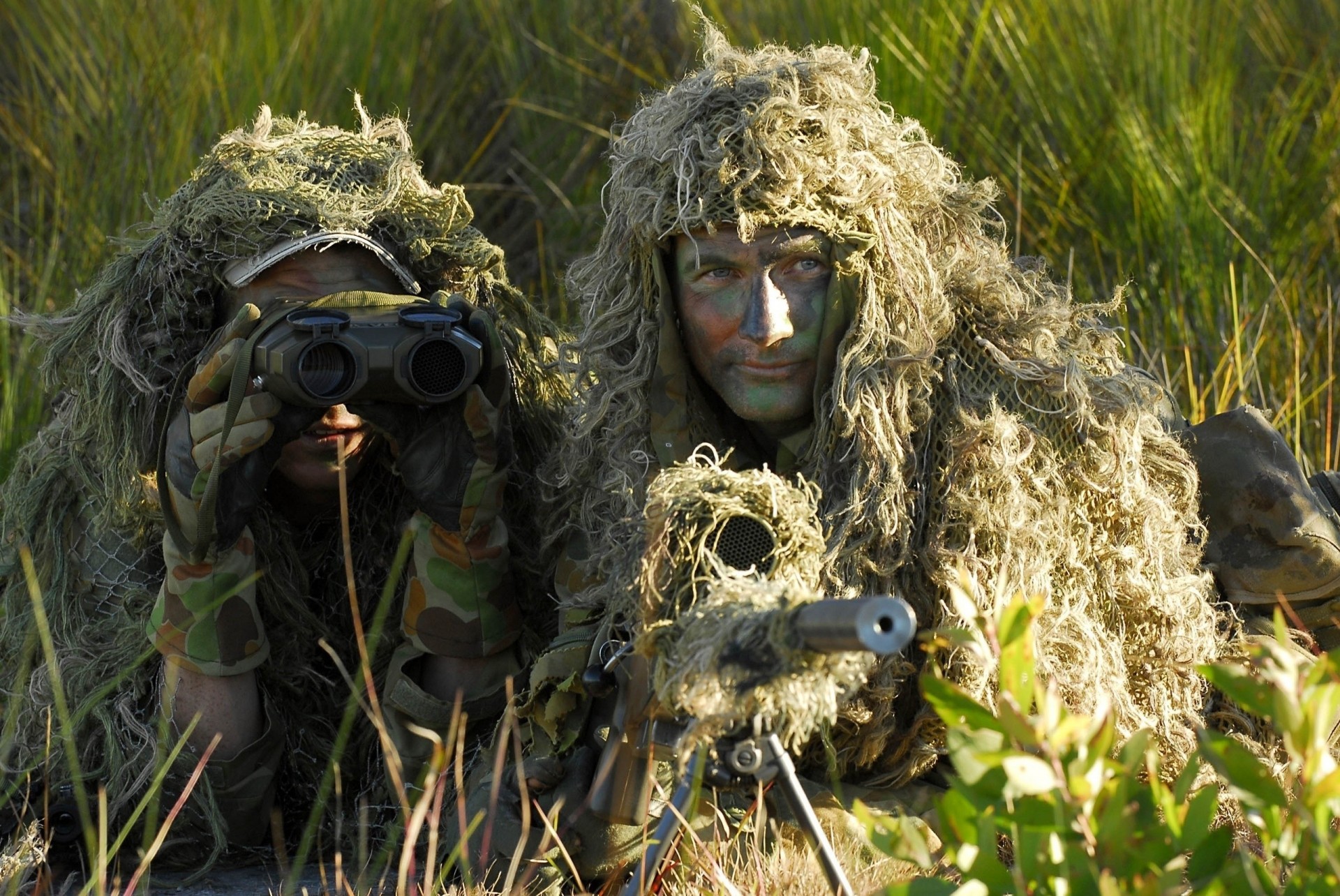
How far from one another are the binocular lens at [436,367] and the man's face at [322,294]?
0.90 feet

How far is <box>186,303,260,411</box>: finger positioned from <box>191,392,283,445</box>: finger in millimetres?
18

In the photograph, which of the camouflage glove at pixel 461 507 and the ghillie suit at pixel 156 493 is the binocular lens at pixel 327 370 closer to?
the camouflage glove at pixel 461 507

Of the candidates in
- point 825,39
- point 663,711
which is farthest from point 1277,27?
point 663,711

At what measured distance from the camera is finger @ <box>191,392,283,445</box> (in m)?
2.20

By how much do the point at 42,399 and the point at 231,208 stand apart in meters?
1.18

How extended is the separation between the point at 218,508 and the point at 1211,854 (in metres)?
1.49

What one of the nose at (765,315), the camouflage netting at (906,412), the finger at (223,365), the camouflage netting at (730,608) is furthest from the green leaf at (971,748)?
the finger at (223,365)

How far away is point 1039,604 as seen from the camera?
51.9 inches

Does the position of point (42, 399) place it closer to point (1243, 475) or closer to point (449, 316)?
point (449, 316)

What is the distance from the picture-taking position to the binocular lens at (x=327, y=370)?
7.06 feet

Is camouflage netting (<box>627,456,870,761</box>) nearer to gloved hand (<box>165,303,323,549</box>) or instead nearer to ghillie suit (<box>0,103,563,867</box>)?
gloved hand (<box>165,303,323,549</box>)

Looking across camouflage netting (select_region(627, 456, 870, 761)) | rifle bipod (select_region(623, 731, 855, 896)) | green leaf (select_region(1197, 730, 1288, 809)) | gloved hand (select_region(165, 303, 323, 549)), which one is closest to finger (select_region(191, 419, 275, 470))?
gloved hand (select_region(165, 303, 323, 549))

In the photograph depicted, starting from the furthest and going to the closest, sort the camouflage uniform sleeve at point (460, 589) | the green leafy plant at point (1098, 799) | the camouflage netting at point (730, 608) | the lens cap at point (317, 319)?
the camouflage uniform sleeve at point (460, 589) < the lens cap at point (317, 319) < the camouflage netting at point (730, 608) < the green leafy plant at point (1098, 799)

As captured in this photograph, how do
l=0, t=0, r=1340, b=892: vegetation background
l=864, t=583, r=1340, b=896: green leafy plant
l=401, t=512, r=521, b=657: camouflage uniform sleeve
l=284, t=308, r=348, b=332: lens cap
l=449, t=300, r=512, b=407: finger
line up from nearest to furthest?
l=864, t=583, r=1340, b=896: green leafy plant, l=284, t=308, r=348, b=332: lens cap, l=449, t=300, r=512, b=407: finger, l=401, t=512, r=521, b=657: camouflage uniform sleeve, l=0, t=0, r=1340, b=892: vegetation background
